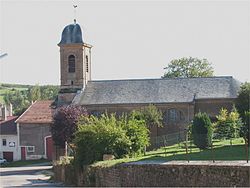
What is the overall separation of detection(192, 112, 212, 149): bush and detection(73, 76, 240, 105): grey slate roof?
20.5m

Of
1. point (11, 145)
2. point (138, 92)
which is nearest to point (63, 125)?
point (138, 92)

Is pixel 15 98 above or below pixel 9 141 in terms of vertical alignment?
above

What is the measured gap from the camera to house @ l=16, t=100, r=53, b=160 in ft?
196

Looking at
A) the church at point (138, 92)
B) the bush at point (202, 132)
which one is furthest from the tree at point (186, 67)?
the bush at point (202, 132)

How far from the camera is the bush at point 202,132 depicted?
33.2 metres

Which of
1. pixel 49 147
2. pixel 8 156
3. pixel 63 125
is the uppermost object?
pixel 63 125

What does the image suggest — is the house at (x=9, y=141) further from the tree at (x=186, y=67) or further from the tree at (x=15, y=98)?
the tree at (x=15, y=98)

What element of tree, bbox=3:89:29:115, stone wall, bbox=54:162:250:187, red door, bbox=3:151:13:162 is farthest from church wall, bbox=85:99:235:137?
tree, bbox=3:89:29:115

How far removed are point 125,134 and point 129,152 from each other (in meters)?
0.99

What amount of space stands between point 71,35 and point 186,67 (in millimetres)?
23731

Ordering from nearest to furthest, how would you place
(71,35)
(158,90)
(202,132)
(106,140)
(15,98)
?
(106,140), (202,132), (158,90), (71,35), (15,98)

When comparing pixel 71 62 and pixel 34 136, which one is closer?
pixel 34 136

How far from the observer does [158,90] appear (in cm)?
5828

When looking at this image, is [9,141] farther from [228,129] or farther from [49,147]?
[228,129]
